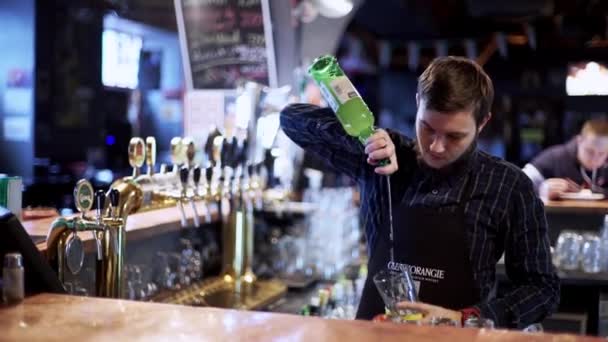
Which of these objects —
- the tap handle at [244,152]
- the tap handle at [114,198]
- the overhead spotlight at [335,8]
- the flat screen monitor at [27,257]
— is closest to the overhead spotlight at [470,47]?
the overhead spotlight at [335,8]

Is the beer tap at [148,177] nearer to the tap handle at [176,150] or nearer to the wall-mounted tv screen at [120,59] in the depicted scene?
the tap handle at [176,150]

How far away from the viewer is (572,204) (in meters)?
3.55

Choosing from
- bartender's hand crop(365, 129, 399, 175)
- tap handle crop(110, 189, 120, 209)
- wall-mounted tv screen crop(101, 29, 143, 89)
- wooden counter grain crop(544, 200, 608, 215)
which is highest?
wall-mounted tv screen crop(101, 29, 143, 89)

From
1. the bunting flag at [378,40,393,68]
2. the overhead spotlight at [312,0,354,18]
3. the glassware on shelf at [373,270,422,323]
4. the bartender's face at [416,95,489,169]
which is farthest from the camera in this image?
the bunting flag at [378,40,393,68]

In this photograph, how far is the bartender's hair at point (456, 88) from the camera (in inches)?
85.1

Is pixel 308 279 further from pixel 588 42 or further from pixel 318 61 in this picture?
pixel 588 42

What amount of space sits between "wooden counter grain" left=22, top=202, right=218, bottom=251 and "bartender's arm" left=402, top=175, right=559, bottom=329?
4.19ft

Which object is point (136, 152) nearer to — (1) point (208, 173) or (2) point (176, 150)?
(2) point (176, 150)

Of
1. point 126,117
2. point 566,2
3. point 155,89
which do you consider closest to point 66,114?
point 126,117

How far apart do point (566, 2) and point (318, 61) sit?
7543mm

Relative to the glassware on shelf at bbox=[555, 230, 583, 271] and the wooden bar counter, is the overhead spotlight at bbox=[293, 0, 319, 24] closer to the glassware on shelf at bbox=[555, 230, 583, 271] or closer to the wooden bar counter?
the glassware on shelf at bbox=[555, 230, 583, 271]

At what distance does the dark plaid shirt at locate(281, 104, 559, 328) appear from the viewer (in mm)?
2217

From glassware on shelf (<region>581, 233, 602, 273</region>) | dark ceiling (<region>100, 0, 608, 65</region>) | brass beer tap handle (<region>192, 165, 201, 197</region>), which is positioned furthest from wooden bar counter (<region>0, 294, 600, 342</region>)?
dark ceiling (<region>100, 0, 608, 65</region>)

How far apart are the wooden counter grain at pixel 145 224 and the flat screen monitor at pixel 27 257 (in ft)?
1.16
